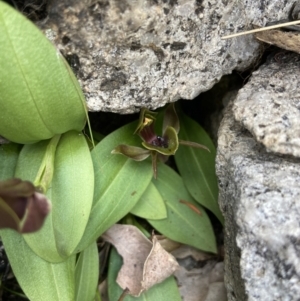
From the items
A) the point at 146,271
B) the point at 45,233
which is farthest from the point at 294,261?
the point at 45,233

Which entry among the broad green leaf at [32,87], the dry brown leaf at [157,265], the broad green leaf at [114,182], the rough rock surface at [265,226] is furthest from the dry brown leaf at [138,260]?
the broad green leaf at [32,87]

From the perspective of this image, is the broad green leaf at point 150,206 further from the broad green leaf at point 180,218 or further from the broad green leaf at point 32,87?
the broad green leaf at point 32,87

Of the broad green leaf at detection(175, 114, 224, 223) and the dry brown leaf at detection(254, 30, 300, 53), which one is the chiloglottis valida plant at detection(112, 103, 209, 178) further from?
the dry brown leaf at detection(254, 30, 300, 53)

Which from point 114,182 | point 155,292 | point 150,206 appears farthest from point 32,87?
point 155,292

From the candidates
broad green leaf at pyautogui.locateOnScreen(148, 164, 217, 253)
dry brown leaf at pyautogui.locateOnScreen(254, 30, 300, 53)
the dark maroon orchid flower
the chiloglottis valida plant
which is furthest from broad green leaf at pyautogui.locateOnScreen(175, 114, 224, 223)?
the dark maroon orchid flower

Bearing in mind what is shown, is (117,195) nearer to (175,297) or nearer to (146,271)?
(146,271)

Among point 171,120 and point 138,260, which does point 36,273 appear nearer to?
point 138,260
